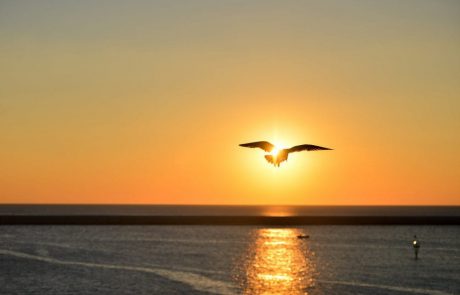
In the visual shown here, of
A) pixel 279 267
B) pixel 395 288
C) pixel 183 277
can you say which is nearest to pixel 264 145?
pixel 395 288

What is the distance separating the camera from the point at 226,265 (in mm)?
93312

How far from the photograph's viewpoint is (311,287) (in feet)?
236

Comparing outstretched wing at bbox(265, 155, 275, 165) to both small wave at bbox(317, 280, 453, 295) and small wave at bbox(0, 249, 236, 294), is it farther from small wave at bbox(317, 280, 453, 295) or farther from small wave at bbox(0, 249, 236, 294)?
small wave at bbox(317, 280, 453, 295)

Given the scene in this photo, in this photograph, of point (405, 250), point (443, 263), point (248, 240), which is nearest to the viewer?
point (443, 263)

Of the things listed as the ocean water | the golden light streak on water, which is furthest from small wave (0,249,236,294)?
the golden light streak on water

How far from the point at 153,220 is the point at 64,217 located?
20.4m

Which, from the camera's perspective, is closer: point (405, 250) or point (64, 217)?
point (405, 250)

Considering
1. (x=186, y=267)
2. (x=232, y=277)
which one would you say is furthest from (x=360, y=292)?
(x=186, y=267)

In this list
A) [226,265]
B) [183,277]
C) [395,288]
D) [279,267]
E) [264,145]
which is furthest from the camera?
[226,265]

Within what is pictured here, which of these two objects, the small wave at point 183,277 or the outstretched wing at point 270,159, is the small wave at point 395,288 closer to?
the small wave at point 183,277

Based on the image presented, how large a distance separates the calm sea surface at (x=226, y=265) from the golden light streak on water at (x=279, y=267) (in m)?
0.10

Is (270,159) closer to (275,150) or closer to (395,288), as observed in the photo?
(275,150)

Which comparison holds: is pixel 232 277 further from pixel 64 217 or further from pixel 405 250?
pixel 64 217

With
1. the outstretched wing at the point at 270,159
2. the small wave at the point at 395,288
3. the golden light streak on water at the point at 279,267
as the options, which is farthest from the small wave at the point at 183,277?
the outstretched wing at the point at 270,159
